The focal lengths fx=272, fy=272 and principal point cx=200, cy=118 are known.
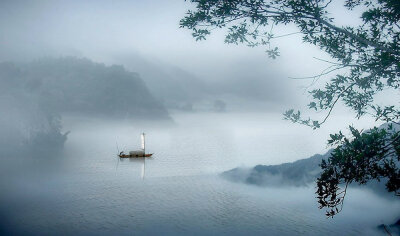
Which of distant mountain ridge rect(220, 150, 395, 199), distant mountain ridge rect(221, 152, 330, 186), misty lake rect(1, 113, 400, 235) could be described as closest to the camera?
misty lake rect(1, 113, 400, 235)

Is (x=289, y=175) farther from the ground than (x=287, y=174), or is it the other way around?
(x=287, y=174)

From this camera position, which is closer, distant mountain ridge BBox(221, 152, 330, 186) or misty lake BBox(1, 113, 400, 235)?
misty lake BBox(1, 113, 400, 235)

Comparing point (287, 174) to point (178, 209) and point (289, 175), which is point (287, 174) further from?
point (178, 209)

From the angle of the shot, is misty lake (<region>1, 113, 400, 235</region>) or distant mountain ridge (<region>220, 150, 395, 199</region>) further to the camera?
distant mountain ridge (<region>220, 150, 395, 199</region>)

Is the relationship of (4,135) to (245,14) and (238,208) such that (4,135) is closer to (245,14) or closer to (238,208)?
(238,208)

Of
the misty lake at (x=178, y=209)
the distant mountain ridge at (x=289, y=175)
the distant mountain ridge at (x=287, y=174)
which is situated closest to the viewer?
the misty lake at (x=178, y=209)

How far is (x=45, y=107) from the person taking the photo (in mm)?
180875

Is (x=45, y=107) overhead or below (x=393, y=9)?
overhead

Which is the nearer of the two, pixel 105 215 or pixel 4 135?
pixel 105 215

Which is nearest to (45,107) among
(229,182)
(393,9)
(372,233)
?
(229,182)

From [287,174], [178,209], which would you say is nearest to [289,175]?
[287,174]

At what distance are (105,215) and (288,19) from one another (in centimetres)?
4191

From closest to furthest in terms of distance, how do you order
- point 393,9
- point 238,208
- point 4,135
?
1. point 393,9
2. point 238,208
3. point 4,135

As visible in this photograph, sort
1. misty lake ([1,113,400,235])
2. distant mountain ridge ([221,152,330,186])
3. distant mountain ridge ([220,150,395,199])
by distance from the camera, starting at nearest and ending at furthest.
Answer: misty lake ([1,113,400,235]), distant mountain ridge ([220,150,395,199]), distant mountain ridge ([221,152,330,186])
